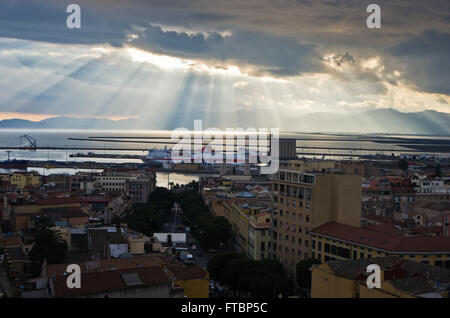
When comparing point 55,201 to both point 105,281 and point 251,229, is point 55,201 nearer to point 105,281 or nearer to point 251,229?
point 251,229

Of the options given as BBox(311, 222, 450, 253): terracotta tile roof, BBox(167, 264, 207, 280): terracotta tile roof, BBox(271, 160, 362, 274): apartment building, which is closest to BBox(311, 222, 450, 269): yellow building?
BBox(311, 222, 450, 253): terracotta tile roof

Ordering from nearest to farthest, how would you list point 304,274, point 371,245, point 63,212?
point 304,274, point 371,245, point 63,212

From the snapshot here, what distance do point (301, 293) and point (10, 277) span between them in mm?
8210

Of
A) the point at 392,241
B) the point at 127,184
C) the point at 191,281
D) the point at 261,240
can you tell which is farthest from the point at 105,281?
the point at 127,184

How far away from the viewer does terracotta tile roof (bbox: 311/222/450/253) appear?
1642cm

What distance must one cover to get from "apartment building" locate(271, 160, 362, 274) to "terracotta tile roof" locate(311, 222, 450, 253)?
110 centimetres

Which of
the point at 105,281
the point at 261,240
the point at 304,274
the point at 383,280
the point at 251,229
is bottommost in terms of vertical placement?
the point at 304,274

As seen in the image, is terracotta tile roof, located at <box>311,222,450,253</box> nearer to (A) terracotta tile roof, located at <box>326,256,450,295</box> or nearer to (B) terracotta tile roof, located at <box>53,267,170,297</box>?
(A) terracotta tile roof, located at <box>326,256,450,295</box>

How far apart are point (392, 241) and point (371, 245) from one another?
0.65 m

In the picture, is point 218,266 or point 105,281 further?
point 218,266

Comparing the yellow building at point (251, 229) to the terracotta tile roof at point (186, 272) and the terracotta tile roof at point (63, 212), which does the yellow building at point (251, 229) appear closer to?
the terracotta tile roof at point (63, 212)

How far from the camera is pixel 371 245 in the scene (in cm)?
1688
